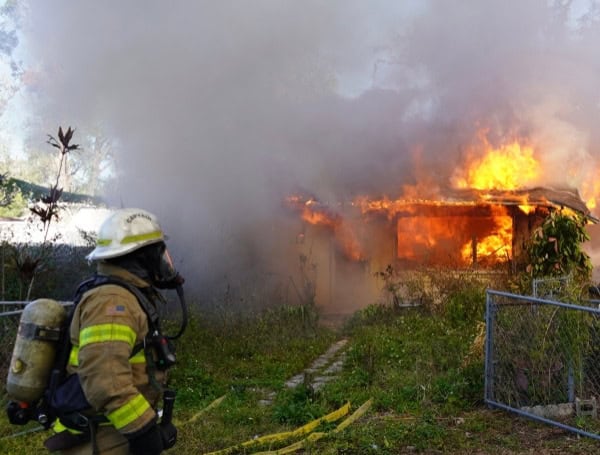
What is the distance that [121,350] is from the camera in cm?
270

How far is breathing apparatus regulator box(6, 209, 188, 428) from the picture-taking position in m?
2.86

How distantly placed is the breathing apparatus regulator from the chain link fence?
376 cm

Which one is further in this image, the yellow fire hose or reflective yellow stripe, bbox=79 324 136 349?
the yellow fire hose

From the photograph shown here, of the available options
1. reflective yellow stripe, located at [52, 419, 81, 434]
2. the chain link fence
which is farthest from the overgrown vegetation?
reflective yellow stripe, located at [52, 419, 81, 434]

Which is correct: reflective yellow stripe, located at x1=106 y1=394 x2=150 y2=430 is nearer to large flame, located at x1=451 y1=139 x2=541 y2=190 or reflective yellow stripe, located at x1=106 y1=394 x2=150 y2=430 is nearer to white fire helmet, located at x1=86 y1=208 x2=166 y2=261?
white fire helmet, located at x1=86 y1=208 x2=166 y2=261

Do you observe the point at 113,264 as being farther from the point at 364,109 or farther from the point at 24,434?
the point at 364,109

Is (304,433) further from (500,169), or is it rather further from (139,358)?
(500,169)

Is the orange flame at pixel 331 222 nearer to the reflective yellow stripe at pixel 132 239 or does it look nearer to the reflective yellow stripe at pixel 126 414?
the reflective yellow stripe at pixel 132 239

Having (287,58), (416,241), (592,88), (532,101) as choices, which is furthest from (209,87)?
(592,88)

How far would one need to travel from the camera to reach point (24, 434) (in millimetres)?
5781

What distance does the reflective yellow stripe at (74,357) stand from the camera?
111 inches

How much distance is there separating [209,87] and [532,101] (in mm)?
6900

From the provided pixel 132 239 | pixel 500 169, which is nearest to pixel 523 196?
pixel 500 169

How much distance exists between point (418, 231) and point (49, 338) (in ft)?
39.3
